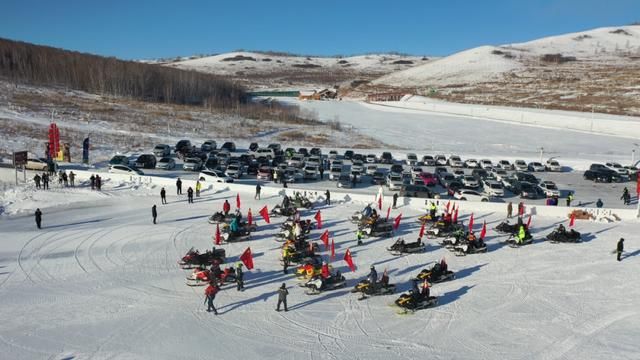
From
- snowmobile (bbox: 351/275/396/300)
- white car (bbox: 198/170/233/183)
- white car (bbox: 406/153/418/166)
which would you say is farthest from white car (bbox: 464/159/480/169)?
snowmobile (bbox: 351/275/396/300)

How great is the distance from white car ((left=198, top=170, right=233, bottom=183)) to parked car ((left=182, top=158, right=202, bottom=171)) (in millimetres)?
4946

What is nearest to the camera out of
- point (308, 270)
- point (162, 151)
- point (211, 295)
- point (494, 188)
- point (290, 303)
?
point (211, 295)

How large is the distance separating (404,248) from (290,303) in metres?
Answer: 7.47

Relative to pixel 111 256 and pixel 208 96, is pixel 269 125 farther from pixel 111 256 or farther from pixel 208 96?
pixel 111 256

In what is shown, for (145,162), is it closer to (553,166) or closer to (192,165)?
(192,165)

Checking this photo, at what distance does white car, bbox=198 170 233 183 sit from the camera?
125ft

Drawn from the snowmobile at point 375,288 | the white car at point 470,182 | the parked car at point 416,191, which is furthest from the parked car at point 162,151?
the snowmobile at point 375,288

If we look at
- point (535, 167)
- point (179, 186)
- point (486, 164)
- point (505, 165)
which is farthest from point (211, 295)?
point (535, 167)

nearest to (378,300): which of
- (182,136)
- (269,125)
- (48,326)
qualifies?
(48,326)

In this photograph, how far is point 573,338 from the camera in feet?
57.2

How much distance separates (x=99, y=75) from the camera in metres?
105

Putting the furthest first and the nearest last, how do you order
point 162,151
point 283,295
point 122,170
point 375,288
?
point 162,151 < point 122,170 < point 375,288 < point 283,295

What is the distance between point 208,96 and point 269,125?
4061cm

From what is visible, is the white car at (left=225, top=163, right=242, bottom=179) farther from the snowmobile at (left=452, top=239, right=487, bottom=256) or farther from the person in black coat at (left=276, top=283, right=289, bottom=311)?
the person in black coat at (left=276, top=283, right=289, bottom=311)
